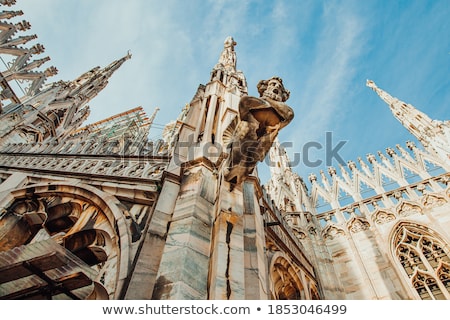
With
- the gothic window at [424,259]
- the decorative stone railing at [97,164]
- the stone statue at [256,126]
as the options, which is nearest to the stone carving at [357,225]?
the gothic window at [424,259]

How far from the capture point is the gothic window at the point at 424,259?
7.48 metres

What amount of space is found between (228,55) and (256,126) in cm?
700

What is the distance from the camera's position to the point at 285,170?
42.3 ft

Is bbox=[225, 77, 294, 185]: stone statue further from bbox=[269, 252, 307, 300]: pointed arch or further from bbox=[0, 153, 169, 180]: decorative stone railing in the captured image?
bbox=[269, 252, 307, 300]: pointed arch

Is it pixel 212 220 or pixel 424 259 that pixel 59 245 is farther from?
pixel 424 259

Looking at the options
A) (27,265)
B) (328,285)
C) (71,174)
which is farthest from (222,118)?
(328,285)

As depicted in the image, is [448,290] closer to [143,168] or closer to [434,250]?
[434,250]

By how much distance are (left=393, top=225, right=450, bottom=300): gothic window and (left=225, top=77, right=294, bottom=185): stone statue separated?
21.7 feet

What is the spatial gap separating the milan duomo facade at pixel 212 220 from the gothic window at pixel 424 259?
0.03 metres

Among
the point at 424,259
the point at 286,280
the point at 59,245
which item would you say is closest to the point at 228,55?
the point at 286,280

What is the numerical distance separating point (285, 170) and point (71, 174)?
9.27 metres

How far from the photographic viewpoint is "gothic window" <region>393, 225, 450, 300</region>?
24.6 feet

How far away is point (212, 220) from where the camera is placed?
11.0 ft

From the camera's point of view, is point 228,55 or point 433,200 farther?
point 228,55
